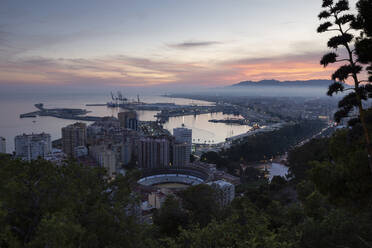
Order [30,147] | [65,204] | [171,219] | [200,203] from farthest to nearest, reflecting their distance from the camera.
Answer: [30,147], [200,203], [171,219], [65,204]

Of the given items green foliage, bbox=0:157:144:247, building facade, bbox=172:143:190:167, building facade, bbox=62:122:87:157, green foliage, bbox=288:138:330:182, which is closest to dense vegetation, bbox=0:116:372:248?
green foliage, bbox=0:157:144:247

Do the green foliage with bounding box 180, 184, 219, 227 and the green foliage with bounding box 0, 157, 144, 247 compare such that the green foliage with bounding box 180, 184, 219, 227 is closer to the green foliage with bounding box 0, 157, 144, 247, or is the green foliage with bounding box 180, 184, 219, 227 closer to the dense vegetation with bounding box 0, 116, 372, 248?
the dense vegetation with bounding box 0, 116, 372, 248

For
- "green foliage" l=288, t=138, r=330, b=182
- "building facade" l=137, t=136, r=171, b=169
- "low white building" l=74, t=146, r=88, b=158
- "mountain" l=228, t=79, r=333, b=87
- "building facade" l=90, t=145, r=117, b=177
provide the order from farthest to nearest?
"mountain" l=228, t=79, r=333, b=87, "low white building" l=74, t=146, r=88, b=158, "building facade" l=137, t=136, r=171, b=169, "building facade" l=90, t=145, r=117, b=177, "green foliage" l=288, t=138, r=330, b=182

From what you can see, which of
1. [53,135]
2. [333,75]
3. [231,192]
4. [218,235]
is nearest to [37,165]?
[218,235]

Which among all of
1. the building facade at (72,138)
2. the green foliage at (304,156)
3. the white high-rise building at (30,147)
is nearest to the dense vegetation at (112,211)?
the green foliage at (304,156)

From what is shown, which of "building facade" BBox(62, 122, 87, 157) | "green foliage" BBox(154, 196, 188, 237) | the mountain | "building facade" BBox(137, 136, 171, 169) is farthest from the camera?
the mountain


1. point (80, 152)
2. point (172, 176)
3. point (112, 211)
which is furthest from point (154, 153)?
point (112, 211)

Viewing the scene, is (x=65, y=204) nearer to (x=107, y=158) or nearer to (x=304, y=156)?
(x=304, y=156)

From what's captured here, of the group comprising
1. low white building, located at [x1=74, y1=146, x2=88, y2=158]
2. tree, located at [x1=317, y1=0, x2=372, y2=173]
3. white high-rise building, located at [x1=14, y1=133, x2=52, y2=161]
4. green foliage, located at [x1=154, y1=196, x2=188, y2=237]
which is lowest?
low white building, located at [x1=74, y1=146, x2=88, y2=158]

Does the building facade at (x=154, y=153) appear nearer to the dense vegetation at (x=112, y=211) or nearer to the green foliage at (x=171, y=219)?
the green foliage at (x=171, y=219)
